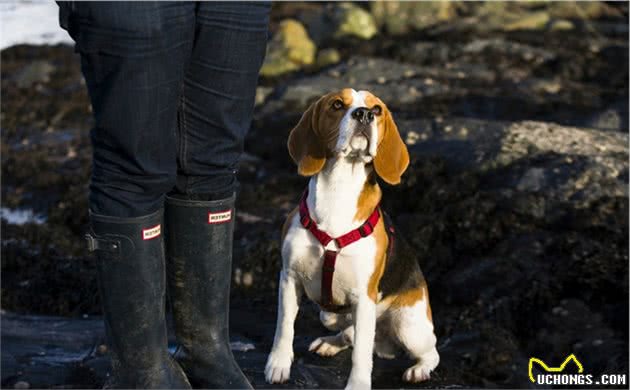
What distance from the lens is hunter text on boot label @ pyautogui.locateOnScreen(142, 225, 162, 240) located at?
333cm

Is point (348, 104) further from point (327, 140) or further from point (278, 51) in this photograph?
point (278, 51)

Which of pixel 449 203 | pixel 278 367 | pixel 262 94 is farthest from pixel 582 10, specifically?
pixel 278 367

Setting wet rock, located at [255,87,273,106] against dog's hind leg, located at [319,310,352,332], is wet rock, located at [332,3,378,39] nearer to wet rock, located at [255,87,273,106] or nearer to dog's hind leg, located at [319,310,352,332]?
wet rock, located at [255,87,273,106]

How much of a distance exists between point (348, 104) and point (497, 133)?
5.35 metres

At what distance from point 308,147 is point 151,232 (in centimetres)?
107

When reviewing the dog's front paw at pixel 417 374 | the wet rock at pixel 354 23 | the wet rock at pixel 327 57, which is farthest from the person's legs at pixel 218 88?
the wet rock at pixel 354 23

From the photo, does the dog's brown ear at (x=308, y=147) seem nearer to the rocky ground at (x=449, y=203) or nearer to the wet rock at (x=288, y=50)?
the rocky ground at (x=449, y=203)

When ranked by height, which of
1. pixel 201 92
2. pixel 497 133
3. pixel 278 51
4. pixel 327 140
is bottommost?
pixel 278 51

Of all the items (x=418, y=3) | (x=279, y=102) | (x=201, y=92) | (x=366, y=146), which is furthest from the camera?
(x=418, y=3)

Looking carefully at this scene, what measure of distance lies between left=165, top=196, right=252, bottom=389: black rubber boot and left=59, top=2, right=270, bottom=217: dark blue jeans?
0.34 feet

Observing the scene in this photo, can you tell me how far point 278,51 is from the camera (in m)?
16.6

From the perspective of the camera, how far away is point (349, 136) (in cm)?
399

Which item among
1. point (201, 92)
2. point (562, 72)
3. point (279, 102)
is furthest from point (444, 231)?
point (562, 72)

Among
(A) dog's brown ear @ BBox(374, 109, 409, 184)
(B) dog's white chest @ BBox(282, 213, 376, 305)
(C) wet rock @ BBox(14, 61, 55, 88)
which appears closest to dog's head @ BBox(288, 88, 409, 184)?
(A) dog's brown ear @ BBox(374, 109, 409, 184)
